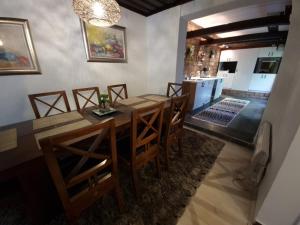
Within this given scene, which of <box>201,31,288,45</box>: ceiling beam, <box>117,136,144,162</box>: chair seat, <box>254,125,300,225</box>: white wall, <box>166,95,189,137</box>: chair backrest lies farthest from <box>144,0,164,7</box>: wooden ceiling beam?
<box>254,125,300,225</box>: white wall

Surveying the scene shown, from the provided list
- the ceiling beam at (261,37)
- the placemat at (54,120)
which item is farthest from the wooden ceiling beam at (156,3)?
→ the ceiling beam at (261,37)

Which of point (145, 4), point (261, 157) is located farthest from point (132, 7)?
point (261, 157)

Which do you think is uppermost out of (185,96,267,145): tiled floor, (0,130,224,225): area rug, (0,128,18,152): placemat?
(0,128,18,152): placemat

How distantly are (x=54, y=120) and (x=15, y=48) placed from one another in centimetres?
121

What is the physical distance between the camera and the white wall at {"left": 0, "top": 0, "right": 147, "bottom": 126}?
1.73 metres

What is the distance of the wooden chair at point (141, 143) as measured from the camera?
1.07 meters

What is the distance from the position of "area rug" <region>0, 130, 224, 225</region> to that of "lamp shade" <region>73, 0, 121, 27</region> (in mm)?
1811

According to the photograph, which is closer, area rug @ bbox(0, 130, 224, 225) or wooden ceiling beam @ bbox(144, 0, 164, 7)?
area rug @ bbox(0, 130, 224, 225)

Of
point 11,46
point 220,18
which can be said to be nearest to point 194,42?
point 220,18

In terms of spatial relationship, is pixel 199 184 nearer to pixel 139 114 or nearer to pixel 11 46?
pixel 139 114

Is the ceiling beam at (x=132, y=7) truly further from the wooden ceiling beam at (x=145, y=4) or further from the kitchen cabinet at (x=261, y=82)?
the kitchen cabinet at (x=261, y=82)

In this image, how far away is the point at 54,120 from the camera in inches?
55.4

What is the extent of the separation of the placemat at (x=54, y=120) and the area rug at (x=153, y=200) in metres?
0.81

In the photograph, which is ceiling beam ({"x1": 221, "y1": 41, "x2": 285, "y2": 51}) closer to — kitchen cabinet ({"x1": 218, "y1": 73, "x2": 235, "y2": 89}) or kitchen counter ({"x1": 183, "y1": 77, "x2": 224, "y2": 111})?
kitchen cabinet ({"x1": 218, "y1": 73, "x2": 235, "y2": 89})
